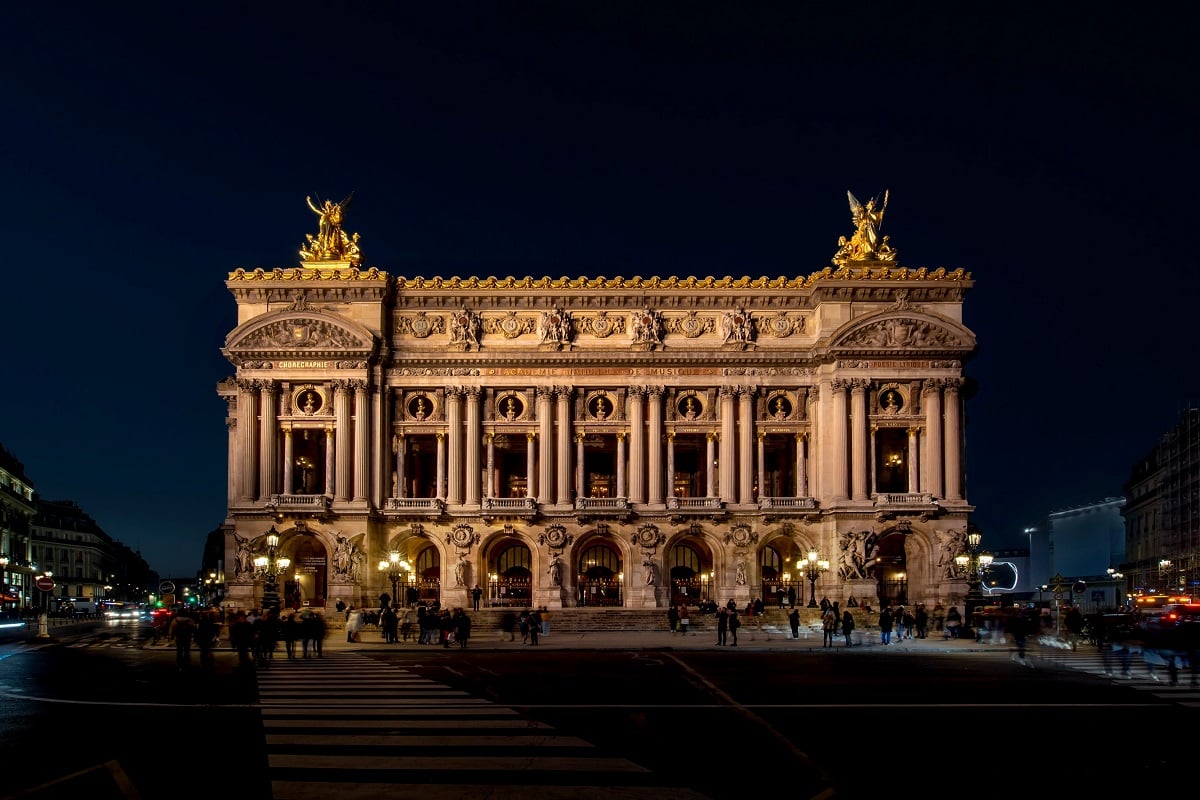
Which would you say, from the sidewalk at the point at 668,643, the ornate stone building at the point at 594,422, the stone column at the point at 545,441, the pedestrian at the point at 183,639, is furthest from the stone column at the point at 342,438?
the pedestrian at the point at 183,639

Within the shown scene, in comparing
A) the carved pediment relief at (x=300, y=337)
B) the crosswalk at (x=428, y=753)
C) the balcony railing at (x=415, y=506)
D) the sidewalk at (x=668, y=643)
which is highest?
the carved pediment relief at (x=300, y=337)

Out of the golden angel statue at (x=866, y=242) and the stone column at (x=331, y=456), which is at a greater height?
the golden angel statue at (x=866, y=242)

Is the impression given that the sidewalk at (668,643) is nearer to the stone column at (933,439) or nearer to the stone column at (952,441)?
the stone column at (933,439)

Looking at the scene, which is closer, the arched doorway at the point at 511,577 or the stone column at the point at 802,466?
the stone column at the point at 802,466

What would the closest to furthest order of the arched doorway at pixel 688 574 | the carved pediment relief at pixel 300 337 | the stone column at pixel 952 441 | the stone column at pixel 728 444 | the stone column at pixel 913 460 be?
the carved pediment relief at pixel 300 337 < the stone column at pixel 952 441 < the stone column at pixel 913 460 < the stone column at pixel 728 444 < the arched doorway at pixel 688 574

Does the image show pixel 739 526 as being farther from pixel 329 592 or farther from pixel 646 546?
pixel 329 592

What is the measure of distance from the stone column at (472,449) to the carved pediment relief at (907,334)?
22.7 metres

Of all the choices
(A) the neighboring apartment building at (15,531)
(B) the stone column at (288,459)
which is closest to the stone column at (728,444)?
(B) the stone column at (288,459)

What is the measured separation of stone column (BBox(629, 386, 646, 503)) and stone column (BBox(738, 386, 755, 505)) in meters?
6.01

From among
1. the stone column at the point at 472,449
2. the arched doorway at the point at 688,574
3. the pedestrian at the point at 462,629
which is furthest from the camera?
the arched doorway at the point at 688,574

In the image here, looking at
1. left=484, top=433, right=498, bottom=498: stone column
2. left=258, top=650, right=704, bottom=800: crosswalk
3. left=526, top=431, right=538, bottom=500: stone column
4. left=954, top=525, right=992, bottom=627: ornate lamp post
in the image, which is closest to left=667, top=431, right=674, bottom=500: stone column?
left=526, top=431, right=538, bottom=500: stone column

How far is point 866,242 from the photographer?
8062 cm

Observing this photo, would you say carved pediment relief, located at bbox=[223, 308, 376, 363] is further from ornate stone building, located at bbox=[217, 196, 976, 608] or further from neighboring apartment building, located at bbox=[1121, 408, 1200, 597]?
neighboring apartment building, located at bbox=[1121, 408, 1200, 597]

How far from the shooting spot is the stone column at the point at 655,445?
78.8 metres
